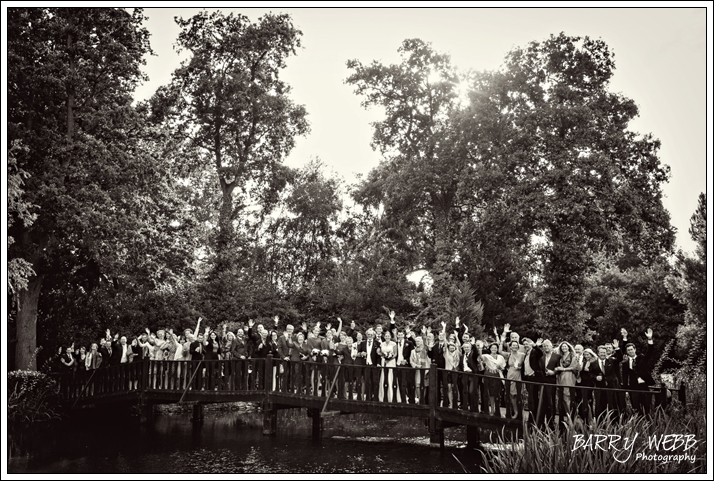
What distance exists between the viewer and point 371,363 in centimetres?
1552

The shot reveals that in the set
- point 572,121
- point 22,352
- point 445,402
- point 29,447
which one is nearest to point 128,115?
point 22,352

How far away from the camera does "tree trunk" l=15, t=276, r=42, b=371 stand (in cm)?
1995

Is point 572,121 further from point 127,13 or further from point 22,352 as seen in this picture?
point 22,352

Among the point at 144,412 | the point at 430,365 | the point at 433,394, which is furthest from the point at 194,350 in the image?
the point at 433,394

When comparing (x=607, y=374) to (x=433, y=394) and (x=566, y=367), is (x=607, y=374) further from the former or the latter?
(x=433, y=394)

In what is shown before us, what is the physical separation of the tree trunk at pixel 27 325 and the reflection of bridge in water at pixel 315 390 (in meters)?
0.95

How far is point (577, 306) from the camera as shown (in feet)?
85.6

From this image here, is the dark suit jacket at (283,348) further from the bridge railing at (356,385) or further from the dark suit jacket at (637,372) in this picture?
the dark suit jacket at (637,372)

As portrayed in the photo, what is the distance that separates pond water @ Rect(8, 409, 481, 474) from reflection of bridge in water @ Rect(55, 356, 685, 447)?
2.07 feet

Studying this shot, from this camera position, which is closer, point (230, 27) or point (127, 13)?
point (127, 13)

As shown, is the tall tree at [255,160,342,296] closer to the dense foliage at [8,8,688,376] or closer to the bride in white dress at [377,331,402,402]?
the dense foliage at [8,8,688,376]

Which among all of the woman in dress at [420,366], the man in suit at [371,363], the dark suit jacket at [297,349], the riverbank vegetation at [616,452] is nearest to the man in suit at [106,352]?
the dark suit jacket at [297,349]

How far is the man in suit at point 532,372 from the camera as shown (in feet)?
38.2

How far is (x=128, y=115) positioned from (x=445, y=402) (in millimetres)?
13179
